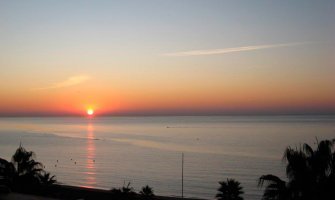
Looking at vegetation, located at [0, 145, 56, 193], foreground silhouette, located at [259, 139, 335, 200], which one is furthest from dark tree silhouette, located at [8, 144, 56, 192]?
foreground silhouette, located at [259, 139, 335, 200]

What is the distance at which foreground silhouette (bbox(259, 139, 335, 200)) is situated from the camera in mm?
16562

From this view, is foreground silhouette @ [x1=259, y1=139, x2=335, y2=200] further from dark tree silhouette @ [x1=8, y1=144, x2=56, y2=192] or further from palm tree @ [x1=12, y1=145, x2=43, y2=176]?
palm tree @ [x1=12, y1=145, x2=43, y2=176]

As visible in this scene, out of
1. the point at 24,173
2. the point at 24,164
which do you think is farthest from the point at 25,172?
the point at 24,164

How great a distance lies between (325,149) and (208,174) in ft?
209

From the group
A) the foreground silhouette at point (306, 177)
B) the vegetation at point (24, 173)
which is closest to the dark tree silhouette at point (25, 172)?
the vegetation at point (24, 173)

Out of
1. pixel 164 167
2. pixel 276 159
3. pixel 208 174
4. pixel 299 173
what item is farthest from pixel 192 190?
pixel 299 173

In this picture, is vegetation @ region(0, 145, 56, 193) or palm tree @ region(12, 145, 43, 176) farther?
palm tree @ region(12, 145, 43, 176)

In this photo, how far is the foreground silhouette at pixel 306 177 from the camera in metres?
16.6

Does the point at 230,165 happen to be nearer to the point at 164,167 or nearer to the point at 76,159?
the point at 164,167

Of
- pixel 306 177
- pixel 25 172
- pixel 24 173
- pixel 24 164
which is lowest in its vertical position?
pixel 306 177

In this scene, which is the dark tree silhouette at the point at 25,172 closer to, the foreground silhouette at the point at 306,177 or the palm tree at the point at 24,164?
the palm tree at the point at 24,164

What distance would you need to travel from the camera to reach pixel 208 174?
3140 inches

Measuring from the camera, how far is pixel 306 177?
1698 cm

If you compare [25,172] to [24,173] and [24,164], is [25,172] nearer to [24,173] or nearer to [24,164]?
[24,173]
